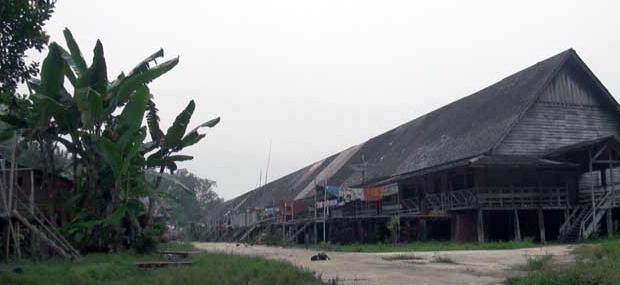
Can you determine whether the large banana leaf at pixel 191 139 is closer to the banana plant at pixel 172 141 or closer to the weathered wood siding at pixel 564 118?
the banana plant at pixel 172 141

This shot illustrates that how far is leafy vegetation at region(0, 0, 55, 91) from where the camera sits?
25.2ft

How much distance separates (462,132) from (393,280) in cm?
1794

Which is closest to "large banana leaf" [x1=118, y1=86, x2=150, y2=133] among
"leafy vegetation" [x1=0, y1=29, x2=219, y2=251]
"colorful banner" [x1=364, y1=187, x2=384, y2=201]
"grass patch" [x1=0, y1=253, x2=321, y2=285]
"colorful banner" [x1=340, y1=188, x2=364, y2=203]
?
"leafy vegetation" [x1=0, y1=29, x2=219, y2=251]

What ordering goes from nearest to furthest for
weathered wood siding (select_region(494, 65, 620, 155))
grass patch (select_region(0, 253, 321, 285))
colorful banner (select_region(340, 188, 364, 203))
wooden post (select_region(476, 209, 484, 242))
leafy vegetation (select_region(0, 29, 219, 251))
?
1. grass patch (select_region(0, 253, 321, 285))
2. leafy vegetation (select_region(0, 29, 219, 251))
3. wooden post (select_region(476, 209, 484, 242))
4. weathered wood siding (select_region(494, 65, 620, 155))
5. colorful banner (select_region(340, 188, 364, 203))

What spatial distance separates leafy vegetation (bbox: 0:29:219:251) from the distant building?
1155 centimetres

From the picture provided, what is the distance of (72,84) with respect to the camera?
16156 millimetres

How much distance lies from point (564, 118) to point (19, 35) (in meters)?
22.1

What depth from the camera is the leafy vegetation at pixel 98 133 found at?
14.8 meters

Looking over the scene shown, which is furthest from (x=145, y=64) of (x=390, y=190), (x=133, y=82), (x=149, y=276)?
(x=390, y=190)

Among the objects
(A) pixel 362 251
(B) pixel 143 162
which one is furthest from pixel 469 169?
(B) pixel 143 162

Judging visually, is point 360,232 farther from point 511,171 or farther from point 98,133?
point 98,133

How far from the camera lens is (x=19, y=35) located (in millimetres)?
7863

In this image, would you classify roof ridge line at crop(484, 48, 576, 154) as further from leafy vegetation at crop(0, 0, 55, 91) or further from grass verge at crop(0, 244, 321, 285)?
leafy vegetation at crop(0, 0, 55, 91)

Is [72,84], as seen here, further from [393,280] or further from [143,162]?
[393,280]
